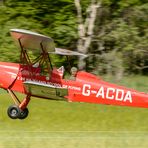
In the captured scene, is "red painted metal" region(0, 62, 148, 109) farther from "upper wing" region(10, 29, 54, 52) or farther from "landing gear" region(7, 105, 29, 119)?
"landing gear" region(7, 105, 29, 119)

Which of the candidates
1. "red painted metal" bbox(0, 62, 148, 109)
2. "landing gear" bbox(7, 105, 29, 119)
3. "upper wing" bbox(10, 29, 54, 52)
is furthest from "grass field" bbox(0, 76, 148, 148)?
"upper wing" bbox(10, 29, 54, 52)

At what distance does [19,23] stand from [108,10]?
4.37 meters

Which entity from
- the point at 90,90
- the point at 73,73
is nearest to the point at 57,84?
the point at 73,73

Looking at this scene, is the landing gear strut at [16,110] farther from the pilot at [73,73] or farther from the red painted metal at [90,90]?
the pilot at [73,73]

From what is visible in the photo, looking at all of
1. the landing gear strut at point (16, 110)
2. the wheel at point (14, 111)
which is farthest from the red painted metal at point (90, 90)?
the wheel at point (14, 111)

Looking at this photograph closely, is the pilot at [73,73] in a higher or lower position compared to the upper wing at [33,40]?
lower

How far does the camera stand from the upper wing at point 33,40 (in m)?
15.2

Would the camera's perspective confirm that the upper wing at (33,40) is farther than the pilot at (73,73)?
No

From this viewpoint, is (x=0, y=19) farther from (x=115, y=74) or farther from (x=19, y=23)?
(x=115, y=74)

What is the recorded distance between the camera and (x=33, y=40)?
15.8 metres

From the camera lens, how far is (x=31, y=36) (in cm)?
1539

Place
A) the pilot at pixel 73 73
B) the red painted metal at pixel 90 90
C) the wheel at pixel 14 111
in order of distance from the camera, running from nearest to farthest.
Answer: the pilot at pixel 73 73 → the red painted metal at pixel 90 90 → the wheel at pixel 14 111

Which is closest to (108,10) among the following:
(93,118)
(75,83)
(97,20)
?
(97,20)

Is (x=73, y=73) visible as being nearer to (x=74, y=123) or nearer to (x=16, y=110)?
(x=16, y=110)
